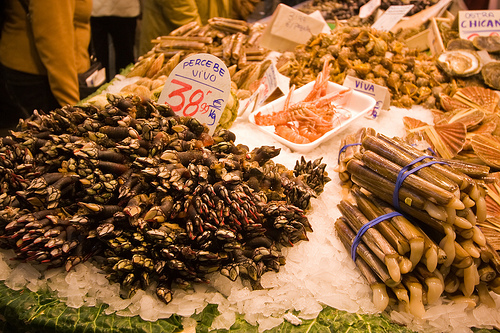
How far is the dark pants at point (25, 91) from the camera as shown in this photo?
3804 mm

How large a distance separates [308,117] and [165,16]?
358 centimetres

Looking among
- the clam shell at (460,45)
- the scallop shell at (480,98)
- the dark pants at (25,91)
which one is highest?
the clam shell at (460,45)

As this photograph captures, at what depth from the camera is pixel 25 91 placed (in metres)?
3.89

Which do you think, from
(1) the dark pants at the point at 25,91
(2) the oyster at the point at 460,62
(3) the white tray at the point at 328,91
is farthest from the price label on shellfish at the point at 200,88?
(2) the oyster at the point at 460,62

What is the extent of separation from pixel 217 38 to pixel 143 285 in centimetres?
377

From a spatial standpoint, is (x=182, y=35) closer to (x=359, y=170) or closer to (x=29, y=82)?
(x=29, y=82)

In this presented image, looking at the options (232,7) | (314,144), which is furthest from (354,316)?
(232,7)

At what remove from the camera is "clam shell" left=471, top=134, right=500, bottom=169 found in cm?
247

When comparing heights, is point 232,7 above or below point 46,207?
above

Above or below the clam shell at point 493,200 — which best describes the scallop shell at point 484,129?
above

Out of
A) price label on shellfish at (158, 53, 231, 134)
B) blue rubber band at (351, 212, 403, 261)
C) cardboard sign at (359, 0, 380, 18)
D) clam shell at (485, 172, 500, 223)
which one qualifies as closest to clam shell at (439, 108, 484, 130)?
clam shell at (485, 172, 500, 223)

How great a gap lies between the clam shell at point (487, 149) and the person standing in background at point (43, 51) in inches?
163

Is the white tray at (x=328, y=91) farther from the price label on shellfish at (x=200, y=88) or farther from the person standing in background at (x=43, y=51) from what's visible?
the person standing in background at (x=43, y=51)

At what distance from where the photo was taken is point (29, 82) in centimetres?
384
